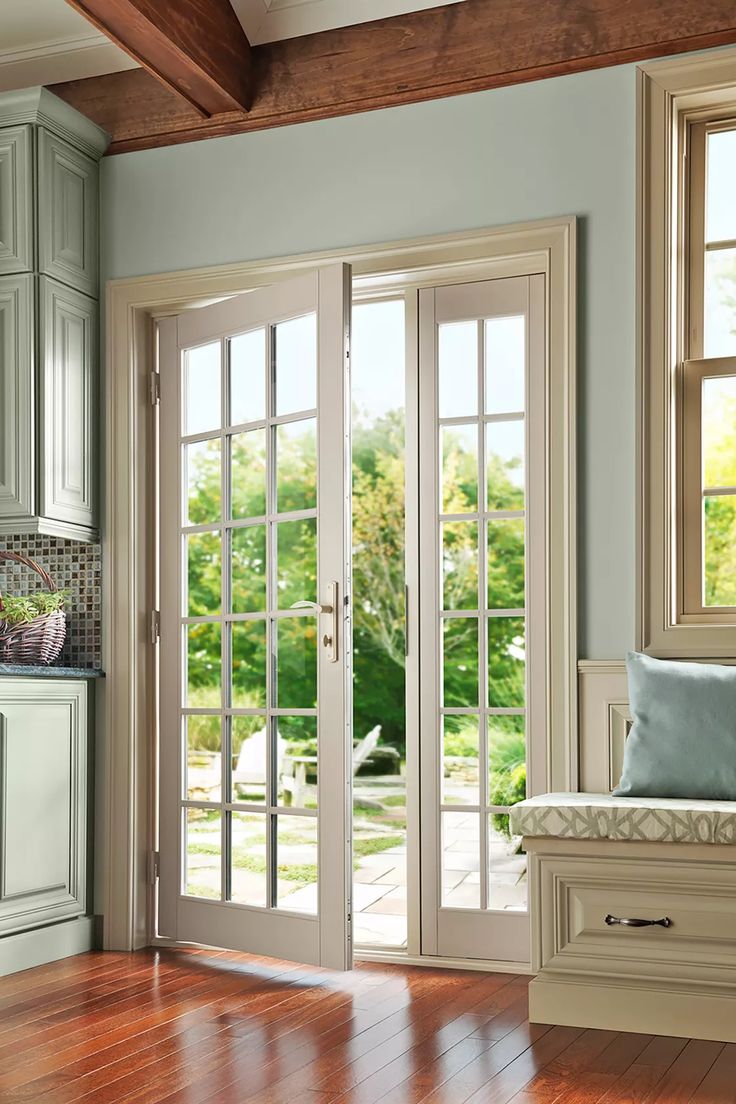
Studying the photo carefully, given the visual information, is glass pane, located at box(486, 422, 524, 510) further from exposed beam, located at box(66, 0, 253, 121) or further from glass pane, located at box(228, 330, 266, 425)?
exposed beam, located at box(66, 0, 253, 121)

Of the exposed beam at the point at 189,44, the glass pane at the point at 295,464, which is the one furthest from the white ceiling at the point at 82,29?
the glass pane at the point at 295,464

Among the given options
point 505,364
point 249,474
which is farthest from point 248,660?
point 505,364

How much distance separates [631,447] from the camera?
133 inches

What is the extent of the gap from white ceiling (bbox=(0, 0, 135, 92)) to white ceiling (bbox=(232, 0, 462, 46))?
447 millimetres

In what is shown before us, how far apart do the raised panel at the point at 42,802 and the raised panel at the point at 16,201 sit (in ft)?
4.52

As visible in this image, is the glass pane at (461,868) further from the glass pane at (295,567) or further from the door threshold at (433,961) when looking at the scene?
the glass pane at (295,567)

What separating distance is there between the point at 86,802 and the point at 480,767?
1.34m

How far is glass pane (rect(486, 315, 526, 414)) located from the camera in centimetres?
365

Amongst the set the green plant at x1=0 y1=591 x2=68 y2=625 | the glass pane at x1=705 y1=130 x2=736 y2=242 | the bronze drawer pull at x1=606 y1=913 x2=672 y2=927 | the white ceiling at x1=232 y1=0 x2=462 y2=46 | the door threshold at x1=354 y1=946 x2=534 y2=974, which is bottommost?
the door threshold at x1=354 y1=946 x2=534 y2=974

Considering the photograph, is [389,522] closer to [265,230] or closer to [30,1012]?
[265,230]

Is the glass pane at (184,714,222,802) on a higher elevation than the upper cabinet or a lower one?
lower

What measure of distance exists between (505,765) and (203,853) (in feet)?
3.39

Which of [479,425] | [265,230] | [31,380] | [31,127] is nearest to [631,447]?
[479,425]

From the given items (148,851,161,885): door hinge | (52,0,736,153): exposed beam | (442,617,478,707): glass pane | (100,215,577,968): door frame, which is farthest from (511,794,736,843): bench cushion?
(442,617,478,707): glass pane
